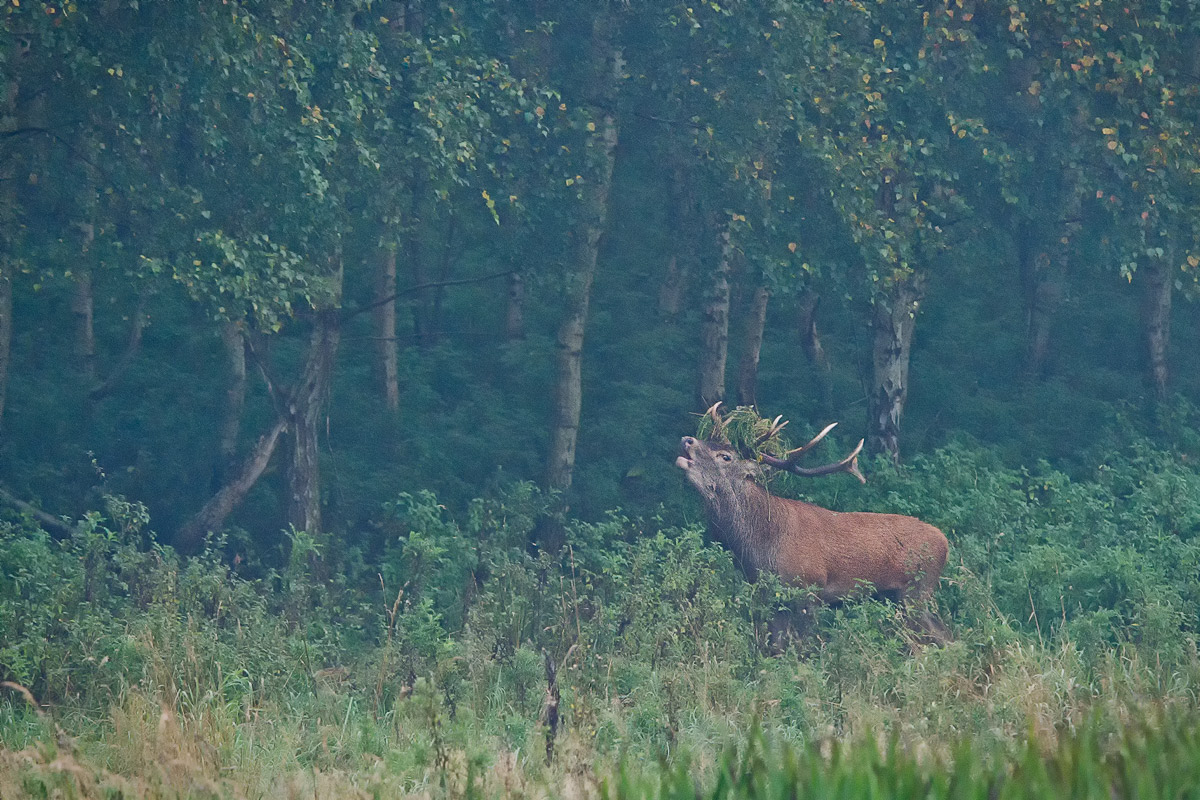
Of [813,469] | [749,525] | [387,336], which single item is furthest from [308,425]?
[813,469]

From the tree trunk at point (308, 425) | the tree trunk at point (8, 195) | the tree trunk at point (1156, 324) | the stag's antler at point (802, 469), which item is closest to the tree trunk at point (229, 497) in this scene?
the tree trunk at point (308, 425)

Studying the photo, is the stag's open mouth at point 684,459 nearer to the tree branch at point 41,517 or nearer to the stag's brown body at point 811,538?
the stag's brown body at point 811,538

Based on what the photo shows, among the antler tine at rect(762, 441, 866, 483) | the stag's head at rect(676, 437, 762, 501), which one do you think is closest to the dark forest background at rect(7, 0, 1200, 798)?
the stag's head at rect(676, 437, 762, 501)

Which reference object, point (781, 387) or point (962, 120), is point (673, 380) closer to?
point (781, 387)

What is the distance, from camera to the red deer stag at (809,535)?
11.4m

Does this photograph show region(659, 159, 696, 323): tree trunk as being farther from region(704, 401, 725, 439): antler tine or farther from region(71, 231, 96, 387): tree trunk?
region(71, 231, 96, 387): tree trunk

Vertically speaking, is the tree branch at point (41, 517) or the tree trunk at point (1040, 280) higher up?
the tree trunk at point (1040, 280)

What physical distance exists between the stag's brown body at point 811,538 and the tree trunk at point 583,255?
247 centimetres

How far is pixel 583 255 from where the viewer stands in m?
13.6

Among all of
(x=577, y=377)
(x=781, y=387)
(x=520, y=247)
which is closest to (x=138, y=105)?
A: (x=520, y=247)

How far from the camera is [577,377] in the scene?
14.1 metres

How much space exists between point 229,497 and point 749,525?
17.6ft

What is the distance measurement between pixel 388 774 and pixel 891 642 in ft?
15.6

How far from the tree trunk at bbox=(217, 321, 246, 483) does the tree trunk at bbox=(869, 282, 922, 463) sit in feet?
24.0
